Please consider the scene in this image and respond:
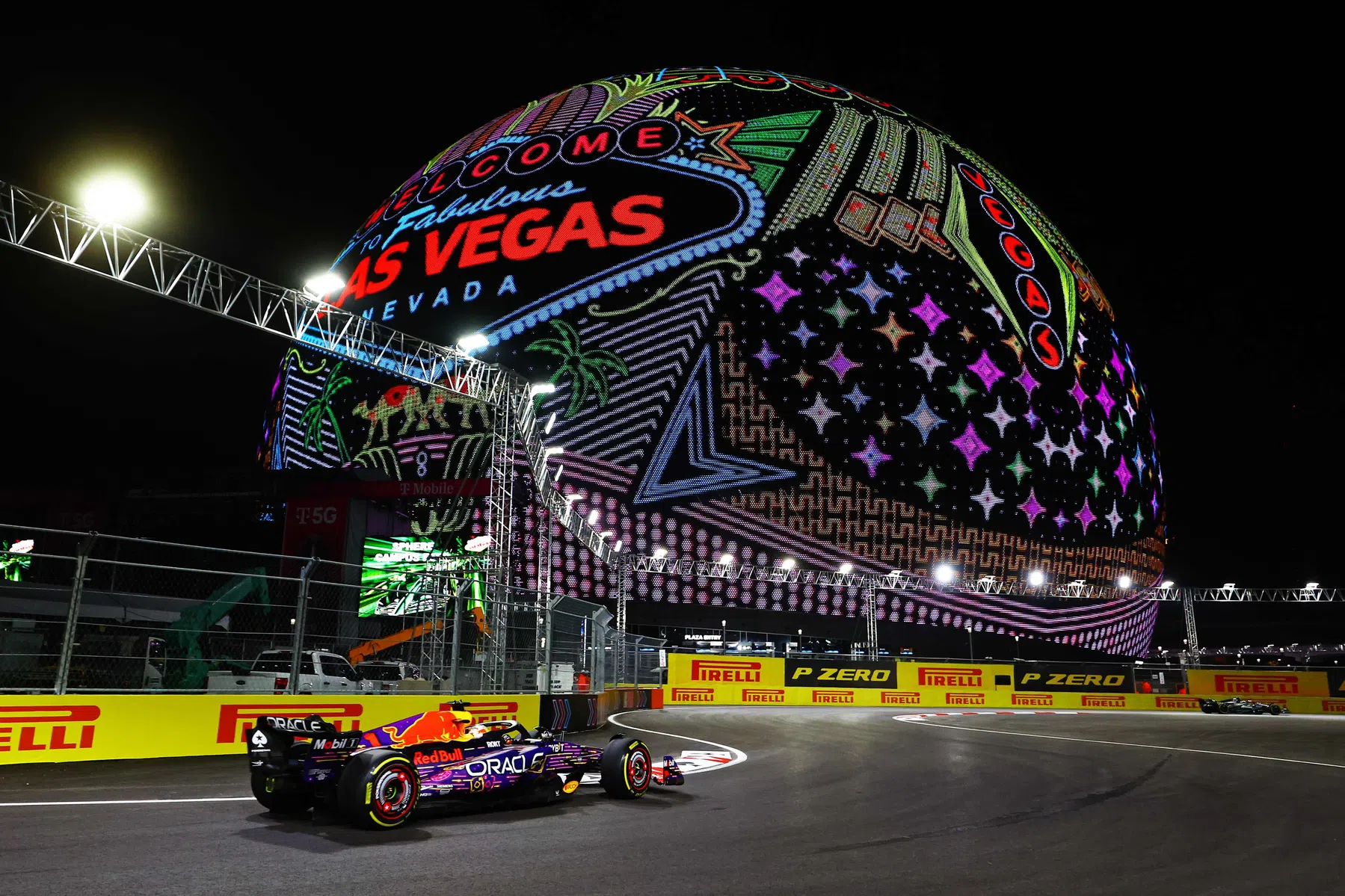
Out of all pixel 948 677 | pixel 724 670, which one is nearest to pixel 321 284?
pixel 724 670

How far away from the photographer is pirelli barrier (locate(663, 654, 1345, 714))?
126 ft

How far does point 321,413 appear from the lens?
52.3 meters

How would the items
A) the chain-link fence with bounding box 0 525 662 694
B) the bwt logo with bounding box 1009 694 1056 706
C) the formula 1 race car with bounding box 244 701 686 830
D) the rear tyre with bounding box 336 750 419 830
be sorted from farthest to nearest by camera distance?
1. the bwt logo with bounding box 1009 694 1056 706
2. the chain-link fence with bounding box 0 525 662 694
3. the formula 1 race car with bounding box 244 701 686 830
4. the rear tyre with bounding box 336 750 419 830

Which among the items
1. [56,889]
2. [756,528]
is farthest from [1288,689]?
[56,889]

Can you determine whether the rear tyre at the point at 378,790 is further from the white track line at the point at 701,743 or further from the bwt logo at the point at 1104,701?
the bwt logo at the point at 1104,701

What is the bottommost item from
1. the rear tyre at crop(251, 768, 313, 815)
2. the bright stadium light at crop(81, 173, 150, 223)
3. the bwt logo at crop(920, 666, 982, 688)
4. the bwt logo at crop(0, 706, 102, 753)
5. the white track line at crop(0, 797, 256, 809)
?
the white track line at crop(0, 797, 256, 809)

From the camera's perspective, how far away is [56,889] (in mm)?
4992

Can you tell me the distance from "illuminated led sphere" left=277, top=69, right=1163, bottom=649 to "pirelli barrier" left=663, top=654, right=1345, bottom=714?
910cm

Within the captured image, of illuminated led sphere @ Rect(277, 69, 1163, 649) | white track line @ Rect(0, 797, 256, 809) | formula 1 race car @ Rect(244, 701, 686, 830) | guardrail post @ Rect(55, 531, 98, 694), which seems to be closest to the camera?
formula 1 race car @ Rect(244, 701, 686, 830)

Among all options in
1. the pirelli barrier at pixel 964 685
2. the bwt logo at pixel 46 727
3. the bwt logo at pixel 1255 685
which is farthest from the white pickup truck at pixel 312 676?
the bwt logo at pixel 1255 685

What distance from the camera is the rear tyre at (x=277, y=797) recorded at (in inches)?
301

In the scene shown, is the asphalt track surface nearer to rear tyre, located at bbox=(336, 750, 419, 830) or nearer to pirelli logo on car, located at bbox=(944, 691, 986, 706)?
rear tyre, located at bbox=(336, 750, 419, 830)

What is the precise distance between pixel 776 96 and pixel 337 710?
51.7 metres

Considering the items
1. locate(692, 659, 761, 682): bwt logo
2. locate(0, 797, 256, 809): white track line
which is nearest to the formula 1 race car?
locate(0, 797, 256, 809): white track line
